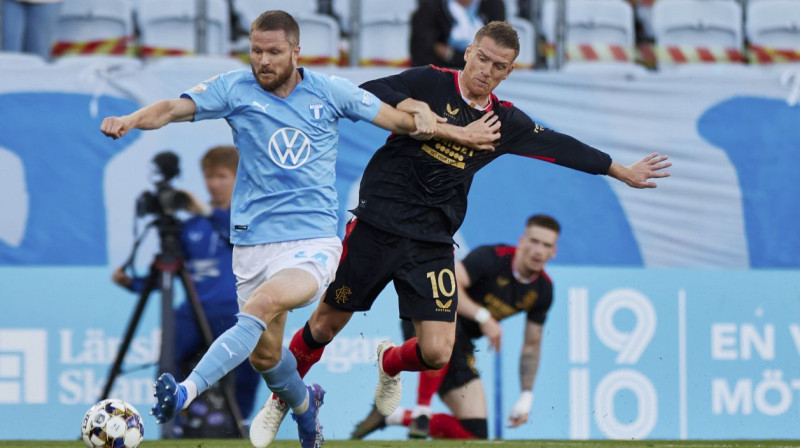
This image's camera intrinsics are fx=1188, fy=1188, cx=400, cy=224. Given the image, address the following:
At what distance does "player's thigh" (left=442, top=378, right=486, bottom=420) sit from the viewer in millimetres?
9195

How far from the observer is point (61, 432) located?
9000 mm

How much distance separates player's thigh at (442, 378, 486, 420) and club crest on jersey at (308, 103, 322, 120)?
3716mm

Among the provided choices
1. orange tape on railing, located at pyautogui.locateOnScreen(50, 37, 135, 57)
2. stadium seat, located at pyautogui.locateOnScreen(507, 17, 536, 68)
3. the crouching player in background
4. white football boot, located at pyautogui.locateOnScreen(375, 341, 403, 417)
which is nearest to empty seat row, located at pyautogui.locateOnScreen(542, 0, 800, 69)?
stadium seat, located at pyautogui.locateOnScreen(507, 17, 536, 68)

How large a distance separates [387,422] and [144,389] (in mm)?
1889

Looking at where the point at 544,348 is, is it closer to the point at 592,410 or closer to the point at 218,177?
the point at 592,410

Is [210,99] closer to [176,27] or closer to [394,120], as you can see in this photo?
[394,120]

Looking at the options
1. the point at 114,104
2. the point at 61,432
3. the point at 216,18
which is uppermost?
the point at 216,18

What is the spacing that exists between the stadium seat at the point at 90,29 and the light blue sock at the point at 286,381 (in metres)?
5.26

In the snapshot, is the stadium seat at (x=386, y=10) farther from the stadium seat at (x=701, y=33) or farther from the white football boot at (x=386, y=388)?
the white football boot at (x=386, y=388)

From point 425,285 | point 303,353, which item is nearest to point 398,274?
point 425,285

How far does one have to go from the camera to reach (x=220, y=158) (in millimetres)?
9398

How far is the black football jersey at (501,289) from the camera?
9398 mm

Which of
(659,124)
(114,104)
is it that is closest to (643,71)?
(659,124)

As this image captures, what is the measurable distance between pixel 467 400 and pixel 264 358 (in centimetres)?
351
